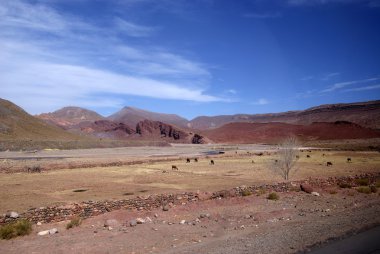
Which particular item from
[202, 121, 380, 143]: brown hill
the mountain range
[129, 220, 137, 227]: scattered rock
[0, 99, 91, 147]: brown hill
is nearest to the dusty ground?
[129, 220, 137, 227]: scattered rock

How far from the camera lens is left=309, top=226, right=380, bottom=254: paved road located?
29.8ft

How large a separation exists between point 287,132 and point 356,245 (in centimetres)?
16084

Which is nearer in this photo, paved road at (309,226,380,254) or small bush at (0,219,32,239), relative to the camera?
paved road at (309,226,380,254)

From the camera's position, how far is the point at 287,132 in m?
166


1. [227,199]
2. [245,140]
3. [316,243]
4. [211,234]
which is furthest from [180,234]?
[245,140]

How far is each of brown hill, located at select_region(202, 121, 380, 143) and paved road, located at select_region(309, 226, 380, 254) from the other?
416 ft

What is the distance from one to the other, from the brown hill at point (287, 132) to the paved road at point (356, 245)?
127 metres

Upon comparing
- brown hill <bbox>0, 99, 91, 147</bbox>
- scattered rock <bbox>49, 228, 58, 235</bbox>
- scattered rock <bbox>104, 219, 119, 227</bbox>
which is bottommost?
scattered rock <bbox>49, 228, 58, 235</bbox>

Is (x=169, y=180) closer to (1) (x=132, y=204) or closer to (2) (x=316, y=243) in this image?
(1) (x=132, y=204)

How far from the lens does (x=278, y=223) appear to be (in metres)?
12.8

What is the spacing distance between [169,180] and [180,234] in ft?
65.7

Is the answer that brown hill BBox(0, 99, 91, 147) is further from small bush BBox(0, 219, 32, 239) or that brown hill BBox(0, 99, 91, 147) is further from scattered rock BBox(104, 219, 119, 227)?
scattered rock BBox(104, 219, 119, 227)

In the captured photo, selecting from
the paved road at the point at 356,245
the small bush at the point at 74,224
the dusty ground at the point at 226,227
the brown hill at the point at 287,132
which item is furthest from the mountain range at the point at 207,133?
the paved road at the point at 356,245

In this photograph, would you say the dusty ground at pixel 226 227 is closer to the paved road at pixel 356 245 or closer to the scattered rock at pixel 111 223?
the scattered rock at pixel 111 223
